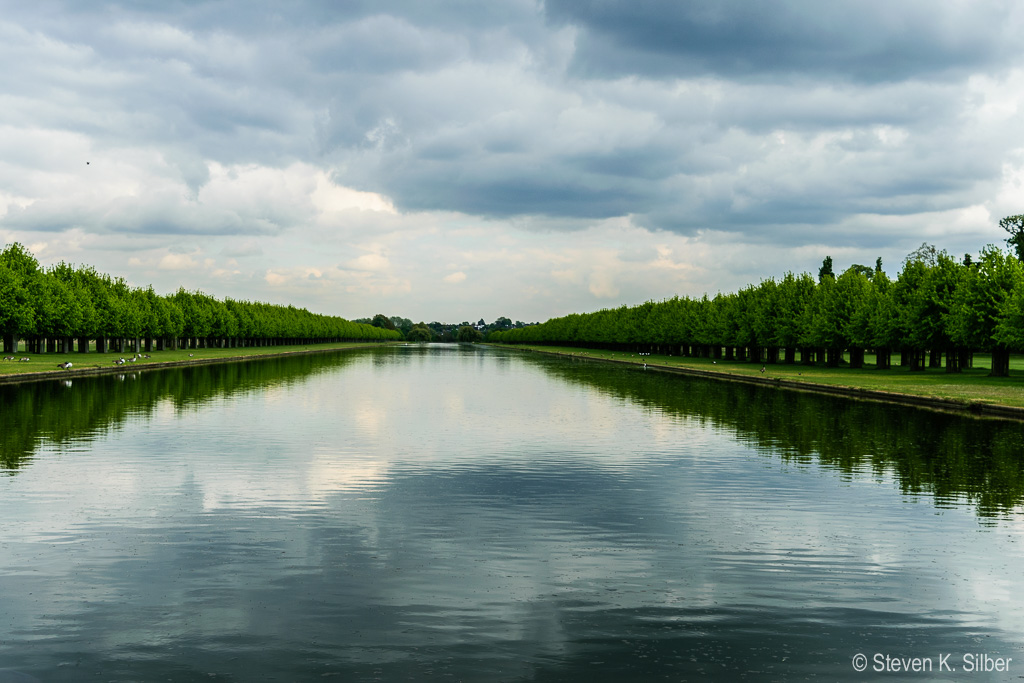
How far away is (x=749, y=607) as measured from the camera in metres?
9.57

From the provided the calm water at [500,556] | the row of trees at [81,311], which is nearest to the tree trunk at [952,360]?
the calm water at [500,556]

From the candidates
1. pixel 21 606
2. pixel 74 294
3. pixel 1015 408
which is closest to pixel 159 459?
pixel 21 606

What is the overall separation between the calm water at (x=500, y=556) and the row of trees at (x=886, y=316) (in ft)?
139

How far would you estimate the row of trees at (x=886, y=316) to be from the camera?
6238 cm

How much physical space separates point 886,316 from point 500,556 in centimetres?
7170

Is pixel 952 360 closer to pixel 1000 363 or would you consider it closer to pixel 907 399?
pixel 1000 363

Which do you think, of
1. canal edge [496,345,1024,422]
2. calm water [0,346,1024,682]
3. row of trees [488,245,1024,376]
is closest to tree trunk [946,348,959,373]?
row of trees [488,245,1024,376]

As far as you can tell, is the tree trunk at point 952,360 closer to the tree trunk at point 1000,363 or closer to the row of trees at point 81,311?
the tree trunk at point 1000,363

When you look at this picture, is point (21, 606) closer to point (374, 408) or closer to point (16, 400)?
point (374, 408)

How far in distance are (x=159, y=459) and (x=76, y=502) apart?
5064 millimetres

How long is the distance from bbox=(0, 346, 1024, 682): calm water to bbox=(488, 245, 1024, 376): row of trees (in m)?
42.4

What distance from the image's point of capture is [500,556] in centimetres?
1165

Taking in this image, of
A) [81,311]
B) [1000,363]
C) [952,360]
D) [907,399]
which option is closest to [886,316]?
[952,360]

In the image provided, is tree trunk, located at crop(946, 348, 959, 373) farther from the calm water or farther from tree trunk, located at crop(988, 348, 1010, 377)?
the calm water
